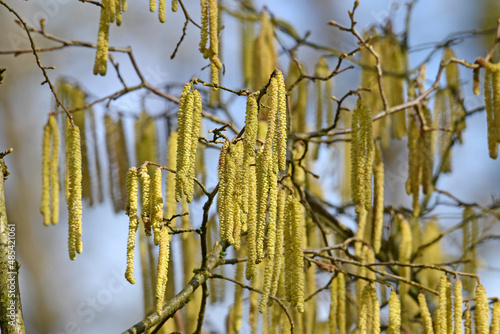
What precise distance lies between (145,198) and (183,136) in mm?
194

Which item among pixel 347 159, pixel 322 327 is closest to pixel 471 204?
pixel 347 159

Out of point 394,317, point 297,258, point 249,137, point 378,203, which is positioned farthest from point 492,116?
point 249,137

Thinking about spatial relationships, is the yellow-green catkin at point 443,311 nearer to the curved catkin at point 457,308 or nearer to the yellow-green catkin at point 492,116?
the curved catkin at point 457,308

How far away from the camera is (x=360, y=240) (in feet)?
7.01

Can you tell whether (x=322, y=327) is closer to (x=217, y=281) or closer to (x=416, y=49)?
(x=217, y=281)

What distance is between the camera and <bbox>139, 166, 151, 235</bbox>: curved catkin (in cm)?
148

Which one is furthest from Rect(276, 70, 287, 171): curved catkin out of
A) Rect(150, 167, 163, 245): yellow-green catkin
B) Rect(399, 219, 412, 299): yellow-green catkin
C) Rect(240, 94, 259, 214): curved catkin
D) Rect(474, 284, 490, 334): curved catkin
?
Rect(399, 219, 412, 299): yellow-green catkin

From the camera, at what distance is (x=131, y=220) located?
144 centimetres

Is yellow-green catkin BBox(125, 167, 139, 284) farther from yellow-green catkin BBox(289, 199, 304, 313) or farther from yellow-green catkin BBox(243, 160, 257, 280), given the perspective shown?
yellow-green catkin BBox(289, 199, 304, 313)

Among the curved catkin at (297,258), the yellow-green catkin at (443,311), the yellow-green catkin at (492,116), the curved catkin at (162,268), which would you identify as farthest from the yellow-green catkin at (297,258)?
the yellow-green catkin at (492,116)

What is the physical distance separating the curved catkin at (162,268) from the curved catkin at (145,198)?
3 cm

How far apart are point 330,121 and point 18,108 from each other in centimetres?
453

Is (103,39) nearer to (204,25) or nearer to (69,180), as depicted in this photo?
(204,25)

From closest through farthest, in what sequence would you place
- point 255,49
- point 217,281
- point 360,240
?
1. point 360,240
2. point 217,281
3. point 255,49
